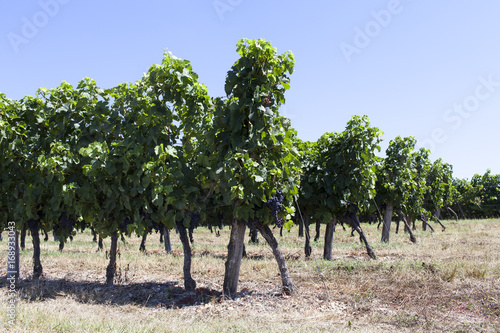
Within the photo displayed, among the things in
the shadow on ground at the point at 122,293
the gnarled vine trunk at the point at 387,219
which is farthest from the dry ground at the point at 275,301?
the gnarled vine trunk at the point at 387,219

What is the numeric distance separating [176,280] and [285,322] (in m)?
4.69

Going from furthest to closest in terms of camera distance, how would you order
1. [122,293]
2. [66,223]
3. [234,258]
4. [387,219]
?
[387,219] → [66,223] → [122,293] → [234,258]

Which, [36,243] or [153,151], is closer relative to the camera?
[153,151]

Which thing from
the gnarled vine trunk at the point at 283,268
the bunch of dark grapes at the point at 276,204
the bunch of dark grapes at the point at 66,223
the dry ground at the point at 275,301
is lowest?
the dry ground at the point at 275,301

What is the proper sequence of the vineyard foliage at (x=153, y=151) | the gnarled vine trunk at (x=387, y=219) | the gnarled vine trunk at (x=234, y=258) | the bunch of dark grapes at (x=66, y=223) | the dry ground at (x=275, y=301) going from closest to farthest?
the dry ground at (x=275, y=301) → the vineyard foliage at (x=153, y=151) → the gnarled vine trunk at (x=234, y=258) → the bunch of dark grapes at (x=66, y=223) → the gnarled vine trunk at (x=387, y=219)

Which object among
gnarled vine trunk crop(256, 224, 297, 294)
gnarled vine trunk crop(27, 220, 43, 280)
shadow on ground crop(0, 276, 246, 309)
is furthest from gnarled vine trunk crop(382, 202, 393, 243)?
gnarled vine trunk crop(27, 220, 43, 280)

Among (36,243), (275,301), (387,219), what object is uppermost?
(387,219)

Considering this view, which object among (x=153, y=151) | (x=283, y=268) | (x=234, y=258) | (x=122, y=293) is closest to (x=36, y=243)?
(x=122, y=293)

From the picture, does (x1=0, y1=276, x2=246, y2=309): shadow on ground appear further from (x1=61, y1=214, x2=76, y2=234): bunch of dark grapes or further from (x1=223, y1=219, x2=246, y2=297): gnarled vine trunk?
→ (x1=61, y1=214, x2=76, y2=234): bunch of dark grapes

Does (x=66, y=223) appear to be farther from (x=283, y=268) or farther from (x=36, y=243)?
(x=283, y=268)

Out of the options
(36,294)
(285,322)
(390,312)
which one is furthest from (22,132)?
(390,312)

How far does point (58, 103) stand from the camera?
8.91 meters

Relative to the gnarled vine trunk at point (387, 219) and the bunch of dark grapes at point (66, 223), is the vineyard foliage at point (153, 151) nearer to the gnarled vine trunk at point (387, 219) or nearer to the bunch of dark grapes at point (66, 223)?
the bunch of dark grapes at point (66, 223)

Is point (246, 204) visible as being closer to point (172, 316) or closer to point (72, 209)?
point (172, 316)
